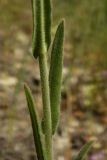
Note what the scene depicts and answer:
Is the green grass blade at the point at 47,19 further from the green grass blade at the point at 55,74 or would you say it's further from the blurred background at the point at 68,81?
the blurred background at the point at 68,81

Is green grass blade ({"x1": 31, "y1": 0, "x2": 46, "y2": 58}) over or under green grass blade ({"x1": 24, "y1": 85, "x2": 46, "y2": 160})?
over

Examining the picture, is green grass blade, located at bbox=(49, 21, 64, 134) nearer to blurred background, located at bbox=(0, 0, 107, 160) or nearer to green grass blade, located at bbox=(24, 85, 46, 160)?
green grass blade, located at bbox=(24, 85, 46, 160)

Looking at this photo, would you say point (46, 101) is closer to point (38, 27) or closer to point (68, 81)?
point (38, 27)

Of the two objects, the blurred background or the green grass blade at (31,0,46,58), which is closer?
the green grass blade at (31,0,46,58)

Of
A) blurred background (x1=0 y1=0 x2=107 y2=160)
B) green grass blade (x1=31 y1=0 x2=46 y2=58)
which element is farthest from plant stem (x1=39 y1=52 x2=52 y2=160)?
blurred background (x1=0 y1=0 x2=107 y2=160)

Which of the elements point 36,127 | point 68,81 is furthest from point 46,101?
point 68,81

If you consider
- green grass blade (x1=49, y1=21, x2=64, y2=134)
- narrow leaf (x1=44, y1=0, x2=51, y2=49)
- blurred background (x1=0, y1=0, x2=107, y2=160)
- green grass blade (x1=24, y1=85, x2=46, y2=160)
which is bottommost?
green grass blade (x1=24, y1=85, x2=46, y2=160)

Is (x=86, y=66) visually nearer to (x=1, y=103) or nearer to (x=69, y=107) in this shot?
(x=69, y=107)

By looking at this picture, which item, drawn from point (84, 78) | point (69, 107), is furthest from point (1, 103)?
point (84, 78)
